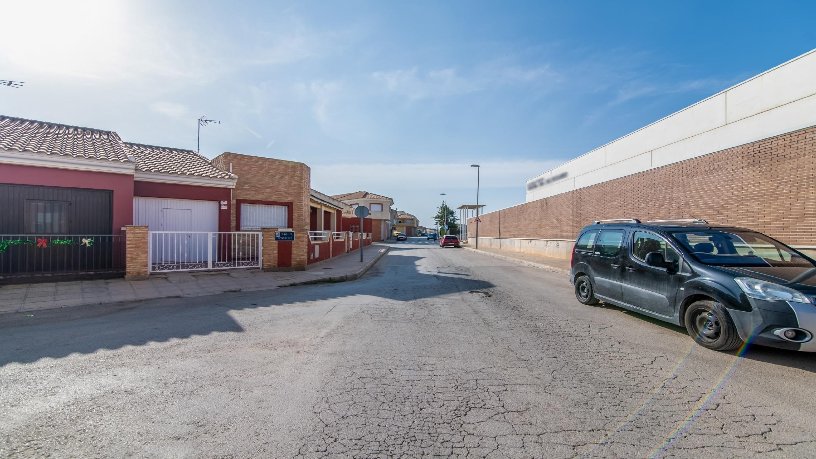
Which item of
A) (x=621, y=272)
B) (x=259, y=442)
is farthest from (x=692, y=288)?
(x=259, y=442)

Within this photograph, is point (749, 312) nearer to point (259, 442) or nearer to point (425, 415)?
point (425, 415)

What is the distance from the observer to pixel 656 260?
18.6 ft

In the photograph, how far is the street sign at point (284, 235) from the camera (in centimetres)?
1268

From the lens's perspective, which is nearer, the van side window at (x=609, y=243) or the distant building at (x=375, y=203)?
the van side window at (x=609, y=243)

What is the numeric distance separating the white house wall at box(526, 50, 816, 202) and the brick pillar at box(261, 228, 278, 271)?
1744cm

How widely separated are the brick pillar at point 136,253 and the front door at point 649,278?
11.3 meters

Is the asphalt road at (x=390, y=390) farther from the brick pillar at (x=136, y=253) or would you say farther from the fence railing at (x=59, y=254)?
the fence railing at (x=59, y=254)

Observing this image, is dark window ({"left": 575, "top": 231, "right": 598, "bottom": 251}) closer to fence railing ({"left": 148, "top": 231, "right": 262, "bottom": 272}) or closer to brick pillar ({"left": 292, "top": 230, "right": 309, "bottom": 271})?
brick pillar ({"left": 292, "top": 230, "right": 309, "bottom": 271})

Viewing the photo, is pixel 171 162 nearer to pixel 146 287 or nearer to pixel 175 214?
pixel 175 214

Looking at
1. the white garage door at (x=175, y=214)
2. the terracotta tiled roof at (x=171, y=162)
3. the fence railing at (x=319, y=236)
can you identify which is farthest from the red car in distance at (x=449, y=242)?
the white garage door at (x=175, y=214)

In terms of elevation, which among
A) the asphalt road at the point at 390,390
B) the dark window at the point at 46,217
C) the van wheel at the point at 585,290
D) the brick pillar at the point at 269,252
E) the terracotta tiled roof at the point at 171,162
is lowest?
the asphalt road at the point at 390,390

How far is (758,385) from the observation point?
12.1 ft

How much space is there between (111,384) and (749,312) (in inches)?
264

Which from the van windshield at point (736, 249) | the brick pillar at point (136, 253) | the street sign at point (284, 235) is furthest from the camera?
the street sign at point (284, 235)
